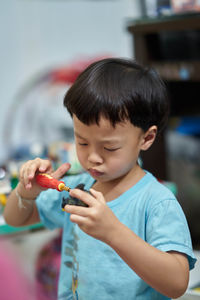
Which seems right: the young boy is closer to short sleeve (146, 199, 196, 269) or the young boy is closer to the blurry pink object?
short sleeve (146, 199, 196, 269)

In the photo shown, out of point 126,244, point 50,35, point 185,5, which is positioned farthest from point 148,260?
point 50,35

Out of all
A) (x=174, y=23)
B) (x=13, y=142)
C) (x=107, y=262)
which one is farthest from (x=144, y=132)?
(x=13, y=142)

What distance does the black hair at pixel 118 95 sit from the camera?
2.14 feet

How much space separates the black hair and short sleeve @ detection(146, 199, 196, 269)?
128 millimetres

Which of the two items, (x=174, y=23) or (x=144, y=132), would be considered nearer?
(x=144, y=132)

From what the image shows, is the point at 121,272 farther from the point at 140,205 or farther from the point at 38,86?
the point at 38,86

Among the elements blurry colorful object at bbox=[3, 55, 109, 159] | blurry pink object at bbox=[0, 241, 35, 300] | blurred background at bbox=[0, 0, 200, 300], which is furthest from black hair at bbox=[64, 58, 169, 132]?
blurry colorful object at bbox=[3, 55, 109, 159]

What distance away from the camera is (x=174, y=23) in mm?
1452

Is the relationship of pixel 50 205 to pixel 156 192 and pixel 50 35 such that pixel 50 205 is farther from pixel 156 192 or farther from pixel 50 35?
pixel 50 35

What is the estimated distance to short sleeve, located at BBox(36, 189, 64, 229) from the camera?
83 centimetres

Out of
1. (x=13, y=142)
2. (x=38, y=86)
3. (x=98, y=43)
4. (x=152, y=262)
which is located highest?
(x=152, y=262)

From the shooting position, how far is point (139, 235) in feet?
2.26

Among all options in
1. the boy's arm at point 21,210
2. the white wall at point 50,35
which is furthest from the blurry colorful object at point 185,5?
the white wall at point 50,35

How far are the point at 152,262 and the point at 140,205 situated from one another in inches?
4.9
